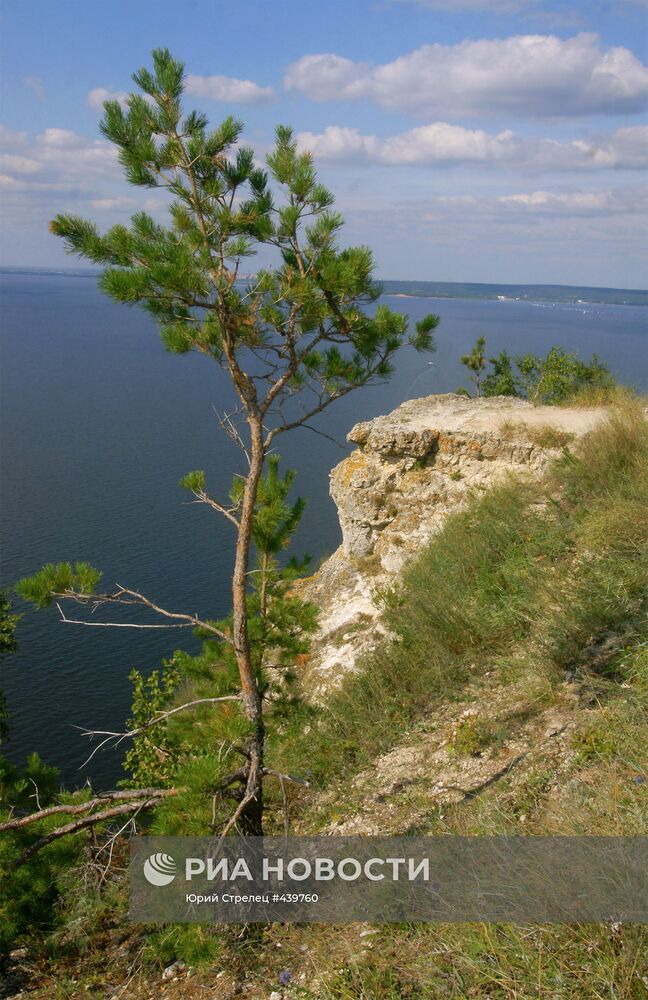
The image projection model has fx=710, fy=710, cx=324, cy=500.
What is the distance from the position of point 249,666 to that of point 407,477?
8688 millimetres

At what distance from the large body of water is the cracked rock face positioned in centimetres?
407

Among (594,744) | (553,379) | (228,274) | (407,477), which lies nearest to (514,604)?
(594,744)

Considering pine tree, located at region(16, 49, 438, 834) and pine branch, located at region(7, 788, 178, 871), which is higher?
pine tree, located at region(16, 49, 438, 834)

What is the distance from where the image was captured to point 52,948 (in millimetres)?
5051

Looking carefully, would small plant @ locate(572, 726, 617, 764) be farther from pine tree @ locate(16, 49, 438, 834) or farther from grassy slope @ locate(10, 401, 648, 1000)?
pine tree @ locate(16, 49, 438, 834)

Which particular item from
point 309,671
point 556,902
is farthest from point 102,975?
point 309,671

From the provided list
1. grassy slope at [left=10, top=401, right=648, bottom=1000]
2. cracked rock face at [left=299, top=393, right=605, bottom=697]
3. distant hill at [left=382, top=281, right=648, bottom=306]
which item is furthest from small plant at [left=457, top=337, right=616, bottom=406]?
distant hill at [left=382, top=281, right=648, bottom=306]

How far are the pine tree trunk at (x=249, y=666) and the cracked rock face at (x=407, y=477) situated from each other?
585cm

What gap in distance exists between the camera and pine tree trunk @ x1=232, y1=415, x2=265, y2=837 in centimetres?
535

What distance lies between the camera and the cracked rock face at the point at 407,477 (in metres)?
12.5

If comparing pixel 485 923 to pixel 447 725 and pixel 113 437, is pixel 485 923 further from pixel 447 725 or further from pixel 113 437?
pixel 113 437

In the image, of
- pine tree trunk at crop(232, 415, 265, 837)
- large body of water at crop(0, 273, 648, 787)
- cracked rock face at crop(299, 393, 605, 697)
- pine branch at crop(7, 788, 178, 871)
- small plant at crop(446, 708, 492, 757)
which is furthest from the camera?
large body of water at crop(0, 273, 648, 787)

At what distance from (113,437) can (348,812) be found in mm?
32588

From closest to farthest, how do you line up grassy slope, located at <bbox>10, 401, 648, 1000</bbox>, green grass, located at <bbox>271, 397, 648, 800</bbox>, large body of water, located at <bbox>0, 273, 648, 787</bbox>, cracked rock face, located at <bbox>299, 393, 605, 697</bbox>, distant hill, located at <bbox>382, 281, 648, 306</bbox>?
grassy slope, located at <bbox>10, 401, 648, 1000</bbox>, green grass, located at <bbox>271, 397, 648, 800</bbox>, cracked rock face, located at <bbox>299, 393, 605, 697</bbox>, large body of water, located at <bbox>0, 273, 648, 787</bbox>, distant hill, located at <bbox>382, 281, 648, 306</bbox>
